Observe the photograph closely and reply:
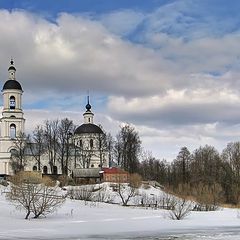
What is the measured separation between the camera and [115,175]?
286 ft

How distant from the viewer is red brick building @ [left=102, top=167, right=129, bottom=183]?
266 feet

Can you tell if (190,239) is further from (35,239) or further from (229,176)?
(229,176)

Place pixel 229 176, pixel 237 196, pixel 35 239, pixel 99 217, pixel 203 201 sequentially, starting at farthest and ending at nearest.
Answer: pixel 229 176, pixel 237 196, pixel 203 201, pixel 99 217, pixel 35 239

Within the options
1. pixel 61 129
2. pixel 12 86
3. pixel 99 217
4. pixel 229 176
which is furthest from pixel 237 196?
pixel 12 86

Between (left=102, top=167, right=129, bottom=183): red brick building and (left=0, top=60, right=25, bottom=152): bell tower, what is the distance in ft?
86.0

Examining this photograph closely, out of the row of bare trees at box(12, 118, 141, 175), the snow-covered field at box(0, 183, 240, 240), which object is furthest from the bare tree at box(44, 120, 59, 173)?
the snow-covered field at box(0, 183, 240, 240)

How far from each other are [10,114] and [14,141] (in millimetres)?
6421

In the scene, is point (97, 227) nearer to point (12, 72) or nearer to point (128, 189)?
point (128, 189)

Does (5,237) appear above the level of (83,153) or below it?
below

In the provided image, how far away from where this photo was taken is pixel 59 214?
1905 inches

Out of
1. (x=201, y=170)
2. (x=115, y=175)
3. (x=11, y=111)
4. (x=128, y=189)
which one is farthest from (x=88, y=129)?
(x=128, y=189)

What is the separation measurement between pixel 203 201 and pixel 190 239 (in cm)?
3642

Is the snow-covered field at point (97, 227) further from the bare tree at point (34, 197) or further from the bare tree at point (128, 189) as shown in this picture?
the bare tree at point (128, 189)

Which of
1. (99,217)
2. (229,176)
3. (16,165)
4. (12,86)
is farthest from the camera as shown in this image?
(12,86)
